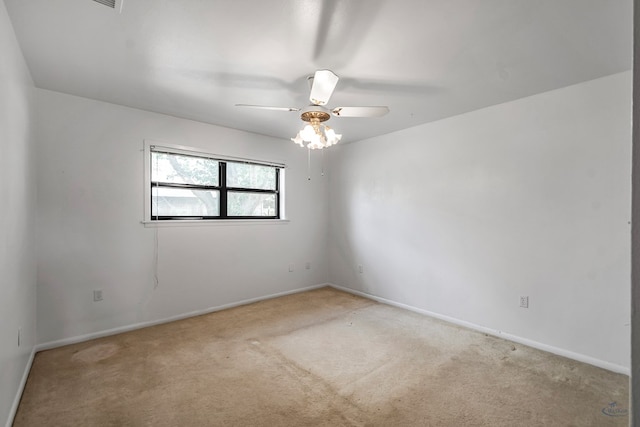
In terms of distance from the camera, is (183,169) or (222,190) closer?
(183,169)

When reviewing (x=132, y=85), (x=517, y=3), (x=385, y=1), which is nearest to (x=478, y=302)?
(x=517, y=3)

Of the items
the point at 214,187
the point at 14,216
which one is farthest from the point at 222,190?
the point at 14,216

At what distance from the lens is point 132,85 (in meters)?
2.71

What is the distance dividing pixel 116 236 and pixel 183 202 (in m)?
0.80

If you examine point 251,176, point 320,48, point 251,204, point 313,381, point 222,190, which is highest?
point 320,48

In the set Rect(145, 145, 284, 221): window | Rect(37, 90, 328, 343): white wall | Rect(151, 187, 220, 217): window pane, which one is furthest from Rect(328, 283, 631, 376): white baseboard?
Rect(151, 187, 220, 217): window pane

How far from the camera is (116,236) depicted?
3.17m

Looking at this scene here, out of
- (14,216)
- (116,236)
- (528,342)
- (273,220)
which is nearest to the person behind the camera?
(14,216)

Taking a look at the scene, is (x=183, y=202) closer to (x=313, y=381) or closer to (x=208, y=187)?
(x=208, y=187)

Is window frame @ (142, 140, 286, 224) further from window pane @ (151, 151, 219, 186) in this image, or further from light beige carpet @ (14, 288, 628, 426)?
light beige carpet @ (14, 288, 628, 426)

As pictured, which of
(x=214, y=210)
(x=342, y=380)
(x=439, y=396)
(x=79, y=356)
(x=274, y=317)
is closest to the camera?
(x=439, y=396)

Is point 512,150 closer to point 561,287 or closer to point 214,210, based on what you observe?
point 561,287

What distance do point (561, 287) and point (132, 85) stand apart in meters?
4.30

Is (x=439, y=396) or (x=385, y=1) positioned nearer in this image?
(x=385, y=1)
